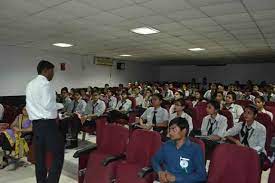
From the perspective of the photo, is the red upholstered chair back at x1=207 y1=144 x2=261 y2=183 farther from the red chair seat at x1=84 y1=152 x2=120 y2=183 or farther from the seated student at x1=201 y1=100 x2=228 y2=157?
the seated student at x1=201 y1=100 x2=228 y2=157

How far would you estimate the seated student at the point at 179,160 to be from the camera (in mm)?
2246

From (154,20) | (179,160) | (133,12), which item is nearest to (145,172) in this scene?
(179,160)

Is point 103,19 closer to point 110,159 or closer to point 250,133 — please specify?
point 110,159

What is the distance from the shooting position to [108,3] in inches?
154

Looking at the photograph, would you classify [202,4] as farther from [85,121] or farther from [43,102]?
[85,121]

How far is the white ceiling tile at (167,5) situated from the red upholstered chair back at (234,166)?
2.34m

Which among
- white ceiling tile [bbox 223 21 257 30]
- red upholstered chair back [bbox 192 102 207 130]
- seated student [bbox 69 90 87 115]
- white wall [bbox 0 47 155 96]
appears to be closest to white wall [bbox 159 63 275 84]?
white wall [bbox 0 47 155 96]

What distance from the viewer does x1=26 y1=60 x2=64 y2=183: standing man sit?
2.74 meters

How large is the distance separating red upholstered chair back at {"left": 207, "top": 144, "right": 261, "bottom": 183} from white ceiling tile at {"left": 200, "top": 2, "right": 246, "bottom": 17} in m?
2.42

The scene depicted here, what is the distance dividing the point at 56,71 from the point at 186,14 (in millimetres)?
7508

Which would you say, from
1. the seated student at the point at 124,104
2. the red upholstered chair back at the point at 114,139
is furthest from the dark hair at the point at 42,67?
the seated student at the point at 124,104

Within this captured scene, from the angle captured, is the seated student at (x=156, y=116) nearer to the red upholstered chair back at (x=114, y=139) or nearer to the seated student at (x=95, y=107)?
the red upholstered chair back at (x=114, y=139)

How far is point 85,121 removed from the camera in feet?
18.0

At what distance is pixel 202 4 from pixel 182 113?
1.74m
